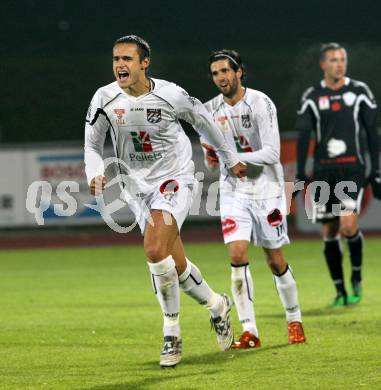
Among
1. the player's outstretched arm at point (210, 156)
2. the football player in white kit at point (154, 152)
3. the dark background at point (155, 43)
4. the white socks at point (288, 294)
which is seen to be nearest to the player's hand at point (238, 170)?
the football player in white kit at point (154, 152)

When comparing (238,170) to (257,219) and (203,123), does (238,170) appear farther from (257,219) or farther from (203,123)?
(257,219)

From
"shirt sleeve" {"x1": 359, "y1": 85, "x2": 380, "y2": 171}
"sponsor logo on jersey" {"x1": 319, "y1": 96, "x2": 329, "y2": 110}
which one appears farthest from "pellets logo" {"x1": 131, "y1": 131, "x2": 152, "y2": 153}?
"shirt sleeve" {"x1": 359, "y1": 85, "x2": 380, "y2": 171}

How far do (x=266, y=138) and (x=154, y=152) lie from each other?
36.7 inches

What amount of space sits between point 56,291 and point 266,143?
5.21 m

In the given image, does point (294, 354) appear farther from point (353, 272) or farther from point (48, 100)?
point (48, 100)

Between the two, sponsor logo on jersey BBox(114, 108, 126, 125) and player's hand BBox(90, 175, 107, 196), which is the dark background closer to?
sponsor logo on jersey BBox(114, 108, 126, 125)

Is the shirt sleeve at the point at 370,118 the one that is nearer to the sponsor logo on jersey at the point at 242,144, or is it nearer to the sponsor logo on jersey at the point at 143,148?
the sponsor logo on jersey at the point at 242,144

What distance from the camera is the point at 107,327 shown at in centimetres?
948

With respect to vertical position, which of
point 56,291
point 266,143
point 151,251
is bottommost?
point 56,291

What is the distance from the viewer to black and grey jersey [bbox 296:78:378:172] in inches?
425

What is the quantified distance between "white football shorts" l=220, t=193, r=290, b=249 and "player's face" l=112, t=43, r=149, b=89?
146cm

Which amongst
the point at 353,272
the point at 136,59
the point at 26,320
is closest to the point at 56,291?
the point at 26,320

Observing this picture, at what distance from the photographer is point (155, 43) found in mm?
27453

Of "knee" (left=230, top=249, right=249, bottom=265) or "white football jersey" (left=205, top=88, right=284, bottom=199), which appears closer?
"white football jersey" (left=205, top=88, right=284, bottom=199)
